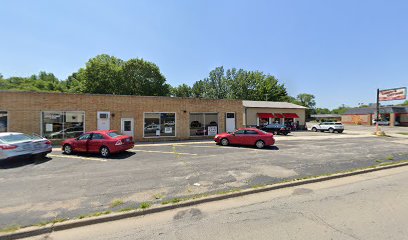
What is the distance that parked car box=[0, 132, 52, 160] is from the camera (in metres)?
9.19

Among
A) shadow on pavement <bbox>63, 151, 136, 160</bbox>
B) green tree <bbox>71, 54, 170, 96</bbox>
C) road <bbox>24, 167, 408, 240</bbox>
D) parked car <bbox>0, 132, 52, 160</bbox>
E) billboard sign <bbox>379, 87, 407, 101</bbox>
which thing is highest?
green tree <bbox>71, 54, 170, 96</bbox>

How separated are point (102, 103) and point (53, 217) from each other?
46.5 feet

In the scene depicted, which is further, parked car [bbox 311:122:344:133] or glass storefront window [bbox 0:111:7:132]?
parked car [bbox 311:122:344:133]

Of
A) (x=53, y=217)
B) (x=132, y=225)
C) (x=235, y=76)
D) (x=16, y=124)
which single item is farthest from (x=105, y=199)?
(x=235, y=76)

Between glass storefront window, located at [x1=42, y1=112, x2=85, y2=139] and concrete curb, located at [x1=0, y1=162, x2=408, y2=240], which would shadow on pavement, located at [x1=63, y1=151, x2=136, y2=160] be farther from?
concrete curb, located at [x1=0, y1=162, x2=408, y2=240]

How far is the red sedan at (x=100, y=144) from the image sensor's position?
11.1m

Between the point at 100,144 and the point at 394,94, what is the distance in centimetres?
4053

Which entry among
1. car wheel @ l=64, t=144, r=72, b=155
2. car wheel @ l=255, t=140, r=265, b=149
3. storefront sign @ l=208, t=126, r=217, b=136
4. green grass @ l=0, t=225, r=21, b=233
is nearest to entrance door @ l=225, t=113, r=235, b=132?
storefront sign @ l=208, t=126, r=217, b=136

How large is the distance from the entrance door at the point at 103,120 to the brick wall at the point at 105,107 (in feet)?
0.98

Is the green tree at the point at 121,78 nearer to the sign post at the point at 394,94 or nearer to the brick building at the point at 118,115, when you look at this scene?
the brick building at the point at 118,115

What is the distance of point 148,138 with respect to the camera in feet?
60.1

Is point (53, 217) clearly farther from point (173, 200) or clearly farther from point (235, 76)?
point (235, 76)

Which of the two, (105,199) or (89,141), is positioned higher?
(89,141)

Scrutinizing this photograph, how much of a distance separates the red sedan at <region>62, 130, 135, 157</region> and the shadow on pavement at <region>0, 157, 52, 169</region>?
4.98ft
